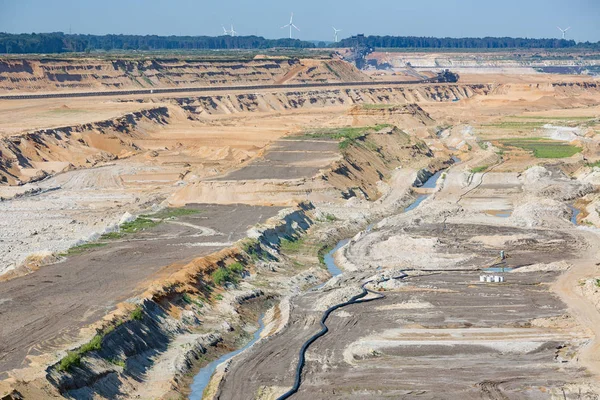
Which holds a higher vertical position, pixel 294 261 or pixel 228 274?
pixel 228 274

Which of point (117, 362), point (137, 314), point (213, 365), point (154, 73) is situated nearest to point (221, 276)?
point (137, 314)

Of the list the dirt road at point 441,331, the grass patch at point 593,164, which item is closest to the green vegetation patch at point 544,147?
the grass patch at point 593,164

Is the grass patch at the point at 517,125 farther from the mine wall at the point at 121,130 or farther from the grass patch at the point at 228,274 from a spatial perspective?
the grass patch at the point at 228,274

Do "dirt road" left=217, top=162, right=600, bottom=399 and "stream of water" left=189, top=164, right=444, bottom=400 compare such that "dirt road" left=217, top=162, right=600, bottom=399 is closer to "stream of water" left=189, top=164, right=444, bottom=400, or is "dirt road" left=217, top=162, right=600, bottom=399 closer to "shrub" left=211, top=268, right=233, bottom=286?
"stream of water" left=189, top=164, right=444, bottom=400

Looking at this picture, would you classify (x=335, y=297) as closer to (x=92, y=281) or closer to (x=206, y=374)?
(x=92, y=281)

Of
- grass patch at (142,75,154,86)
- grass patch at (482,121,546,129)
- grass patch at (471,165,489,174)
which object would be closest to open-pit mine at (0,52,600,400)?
grass patch at (471,165,489,174)

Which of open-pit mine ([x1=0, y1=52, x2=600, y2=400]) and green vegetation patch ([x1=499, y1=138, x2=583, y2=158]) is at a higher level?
green vegetation patch ([x1=499, y1=138, x2=583, y2=158])

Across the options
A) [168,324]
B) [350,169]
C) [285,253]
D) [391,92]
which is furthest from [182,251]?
[391,92]
